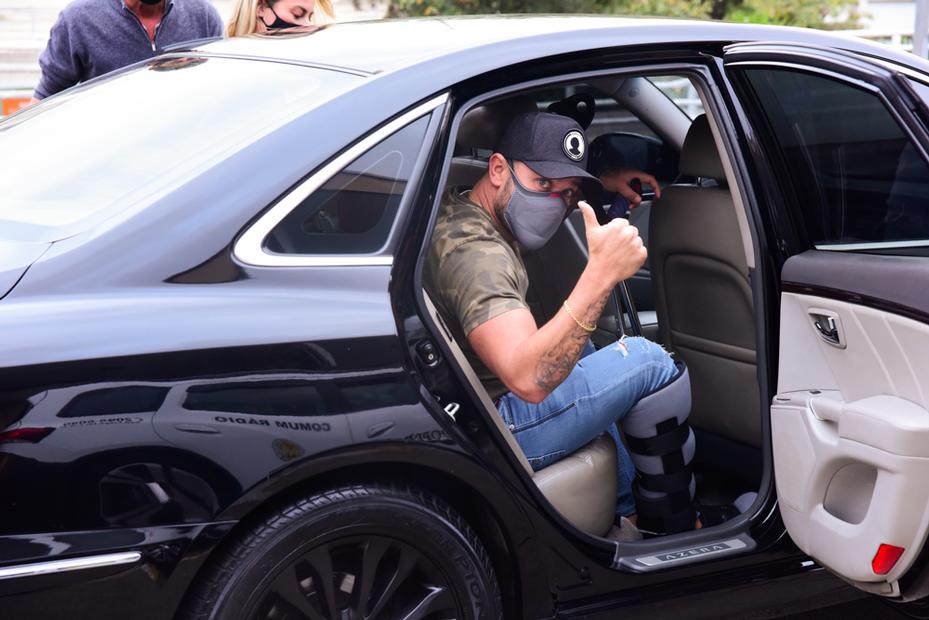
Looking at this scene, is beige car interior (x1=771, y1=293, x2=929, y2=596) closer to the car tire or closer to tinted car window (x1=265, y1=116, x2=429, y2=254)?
the car tire

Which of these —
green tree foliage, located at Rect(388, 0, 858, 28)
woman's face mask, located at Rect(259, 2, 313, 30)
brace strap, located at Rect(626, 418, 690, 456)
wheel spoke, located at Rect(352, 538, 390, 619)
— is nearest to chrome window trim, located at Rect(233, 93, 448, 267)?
wheel spoke, located at Rect(352, 538, 390, 619)

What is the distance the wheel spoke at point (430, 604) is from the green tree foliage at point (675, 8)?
37.9 feet

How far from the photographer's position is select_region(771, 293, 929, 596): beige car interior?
227 cm

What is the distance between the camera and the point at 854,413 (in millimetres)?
2371

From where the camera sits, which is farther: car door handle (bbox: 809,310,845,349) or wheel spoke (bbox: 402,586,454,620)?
car door handle (bbox: 809,310,845,349)

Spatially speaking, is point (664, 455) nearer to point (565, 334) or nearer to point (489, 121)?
point (565, 334)

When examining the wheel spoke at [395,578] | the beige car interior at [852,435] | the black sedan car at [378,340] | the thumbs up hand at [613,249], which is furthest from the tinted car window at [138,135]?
the beige car interior at [852,435]

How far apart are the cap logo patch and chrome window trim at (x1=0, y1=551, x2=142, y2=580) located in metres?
1.37

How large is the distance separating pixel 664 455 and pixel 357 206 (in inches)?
44.7

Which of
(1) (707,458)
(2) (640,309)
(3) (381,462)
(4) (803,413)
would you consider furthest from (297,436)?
(2) (640,309)

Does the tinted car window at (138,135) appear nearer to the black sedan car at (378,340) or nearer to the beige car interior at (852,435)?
the black sedan car at (378,340)

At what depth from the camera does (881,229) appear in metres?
2.64

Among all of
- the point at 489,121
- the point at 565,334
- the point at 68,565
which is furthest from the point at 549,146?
the point at 68,565

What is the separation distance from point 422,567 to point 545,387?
1.58ft
